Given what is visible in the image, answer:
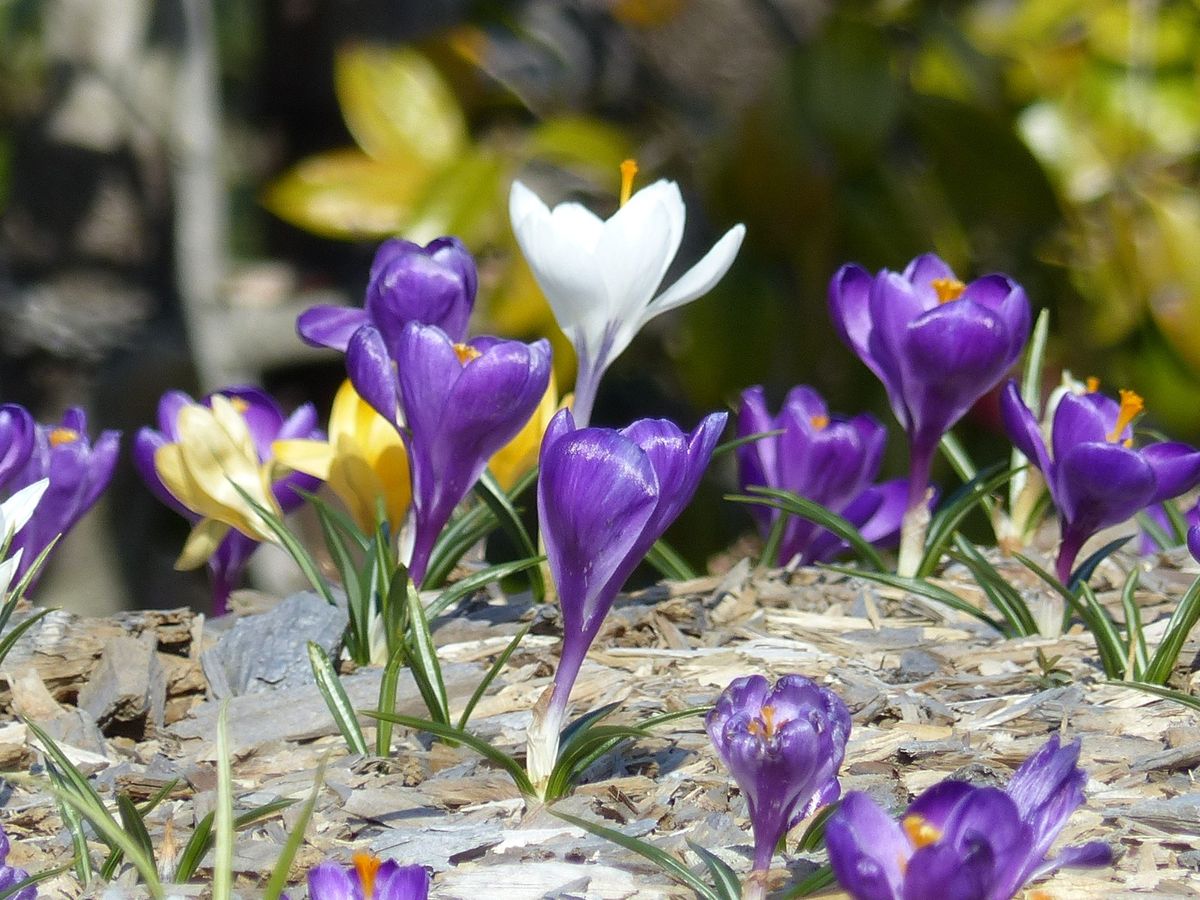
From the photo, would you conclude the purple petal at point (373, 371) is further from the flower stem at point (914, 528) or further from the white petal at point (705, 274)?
the flower stem at point (914, 528)

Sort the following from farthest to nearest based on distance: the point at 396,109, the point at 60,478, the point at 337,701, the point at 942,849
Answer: the point at 396,109, the point at 60,478, the point at 337,701, the point at 942,849

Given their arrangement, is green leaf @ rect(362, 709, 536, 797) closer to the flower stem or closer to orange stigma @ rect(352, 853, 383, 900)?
orange stigma @ rect(352, 853, 383, 900)

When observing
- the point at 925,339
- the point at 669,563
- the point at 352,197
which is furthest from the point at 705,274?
the point at 352,197

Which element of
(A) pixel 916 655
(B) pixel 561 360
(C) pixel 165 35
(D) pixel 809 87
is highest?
(C) pixel 165 35

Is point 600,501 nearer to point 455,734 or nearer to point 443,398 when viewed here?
point 455,734

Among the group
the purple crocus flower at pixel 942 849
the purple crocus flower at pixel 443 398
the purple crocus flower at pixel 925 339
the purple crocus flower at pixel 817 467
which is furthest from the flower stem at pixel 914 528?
the purple crocus flower at pixel 942 849

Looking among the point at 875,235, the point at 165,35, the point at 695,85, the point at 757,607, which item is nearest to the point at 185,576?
the point at 165,35

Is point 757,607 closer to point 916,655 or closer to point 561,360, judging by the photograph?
point 916,655
